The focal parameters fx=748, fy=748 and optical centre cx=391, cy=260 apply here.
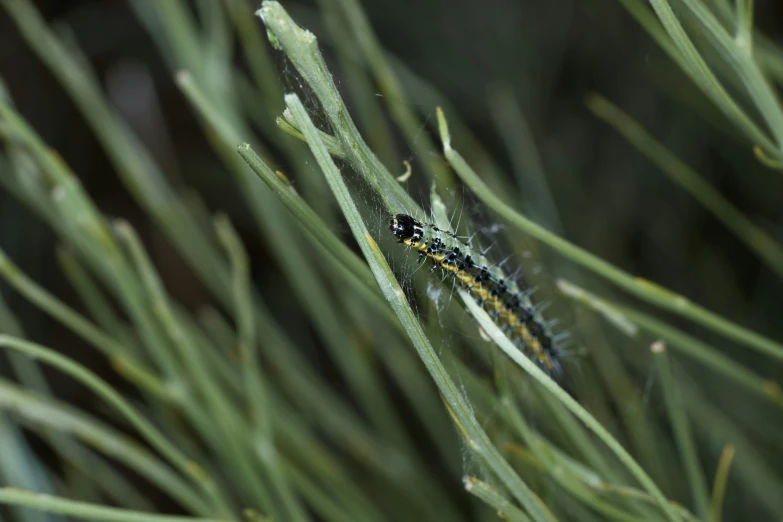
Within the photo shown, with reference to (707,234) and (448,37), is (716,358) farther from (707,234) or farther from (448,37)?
(448,37)

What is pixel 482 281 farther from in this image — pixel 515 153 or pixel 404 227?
pixel 515 153

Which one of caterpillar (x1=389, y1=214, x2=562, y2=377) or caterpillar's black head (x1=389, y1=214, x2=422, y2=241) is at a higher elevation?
caterpillar's black head (x1=389, y1=214, x2=422, y2=241)

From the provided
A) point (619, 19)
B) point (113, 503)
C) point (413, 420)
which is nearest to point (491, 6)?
point (619, 19)

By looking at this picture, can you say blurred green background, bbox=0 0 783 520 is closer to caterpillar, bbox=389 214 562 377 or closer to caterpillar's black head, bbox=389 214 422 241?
caterpillar, bbox=389 214 562 377

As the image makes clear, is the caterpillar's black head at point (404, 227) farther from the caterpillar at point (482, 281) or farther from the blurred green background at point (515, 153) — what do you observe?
the blurred green background at point (515, 153)

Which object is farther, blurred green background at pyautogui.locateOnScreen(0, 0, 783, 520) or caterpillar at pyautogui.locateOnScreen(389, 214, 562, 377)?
blurred green background at pyautogui.locateOnScreen(0, 0, 783, 520)

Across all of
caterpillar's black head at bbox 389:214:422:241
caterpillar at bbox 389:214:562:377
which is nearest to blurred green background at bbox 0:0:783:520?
caterpillar at bbox 389:214:562:377

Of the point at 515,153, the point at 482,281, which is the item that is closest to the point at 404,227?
the point at 482,281

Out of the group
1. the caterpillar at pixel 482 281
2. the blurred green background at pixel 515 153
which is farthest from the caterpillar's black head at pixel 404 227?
the blurred green background at pixel 515 153

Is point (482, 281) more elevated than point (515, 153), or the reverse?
point (515, 153)
